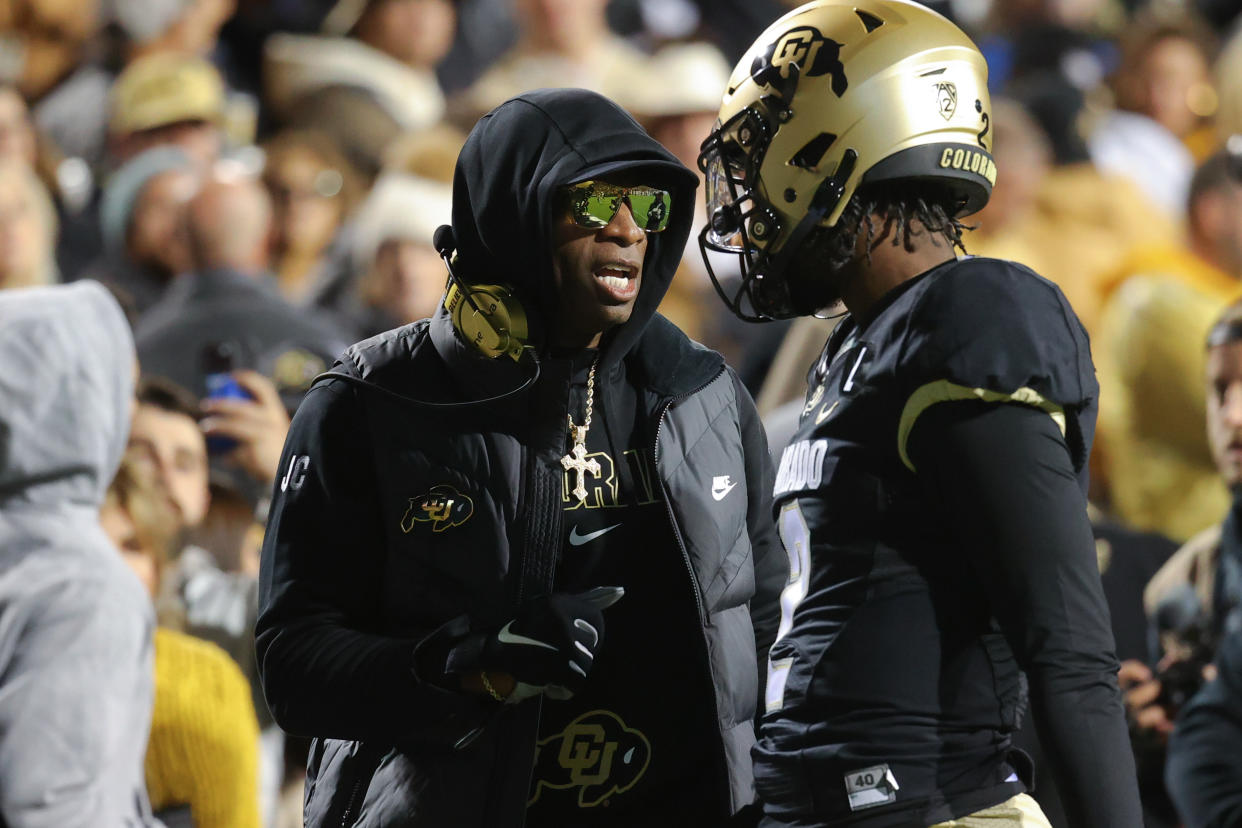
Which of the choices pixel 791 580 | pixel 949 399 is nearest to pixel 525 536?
pixel 791 580

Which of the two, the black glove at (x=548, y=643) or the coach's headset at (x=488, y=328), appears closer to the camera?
the black glove at (x=548, y=643)

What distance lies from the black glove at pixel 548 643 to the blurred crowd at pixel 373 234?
1.93 metres

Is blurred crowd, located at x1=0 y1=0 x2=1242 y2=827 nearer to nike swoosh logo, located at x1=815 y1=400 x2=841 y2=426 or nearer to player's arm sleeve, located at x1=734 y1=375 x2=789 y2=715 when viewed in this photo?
player's arm sleeve, located at x1=734 y1=375 x2=789 y2=715

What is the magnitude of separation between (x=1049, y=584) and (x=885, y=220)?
1.67 feet

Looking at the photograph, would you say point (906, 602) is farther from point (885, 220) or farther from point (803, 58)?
point (803, 58)

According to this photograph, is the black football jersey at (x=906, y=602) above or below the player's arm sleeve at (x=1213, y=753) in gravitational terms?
above

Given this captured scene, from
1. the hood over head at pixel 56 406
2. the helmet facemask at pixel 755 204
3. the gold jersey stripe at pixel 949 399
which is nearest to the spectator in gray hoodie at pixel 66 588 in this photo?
the hood over head at pixel 56 406

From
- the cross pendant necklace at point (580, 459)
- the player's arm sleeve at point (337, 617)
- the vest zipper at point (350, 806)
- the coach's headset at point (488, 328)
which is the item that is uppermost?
the coach's headset at point (488, 328)

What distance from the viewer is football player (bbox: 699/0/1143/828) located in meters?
1.62

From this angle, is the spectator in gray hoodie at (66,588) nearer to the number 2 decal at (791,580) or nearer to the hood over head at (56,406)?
the hood over head at (56,406)

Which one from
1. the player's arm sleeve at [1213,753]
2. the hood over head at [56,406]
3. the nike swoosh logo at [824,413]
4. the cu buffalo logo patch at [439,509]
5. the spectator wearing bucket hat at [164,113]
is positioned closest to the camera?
the nike swoosh logo at [824,413]

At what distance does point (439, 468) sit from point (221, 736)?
2.13 meters

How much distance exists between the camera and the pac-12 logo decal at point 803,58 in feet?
6.43

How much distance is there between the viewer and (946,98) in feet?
6.37
